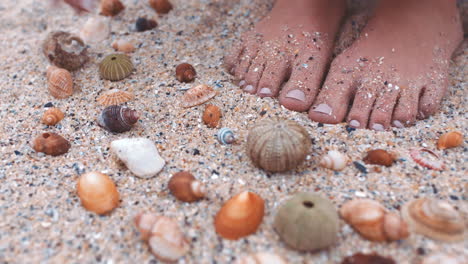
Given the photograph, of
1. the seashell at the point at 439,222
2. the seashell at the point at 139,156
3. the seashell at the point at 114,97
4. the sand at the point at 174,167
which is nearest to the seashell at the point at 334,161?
the sand at the point at 174,167

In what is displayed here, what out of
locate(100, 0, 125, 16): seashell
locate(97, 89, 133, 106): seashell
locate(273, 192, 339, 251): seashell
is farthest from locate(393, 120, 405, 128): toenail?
locate(100, 0, 125, 16): seashell

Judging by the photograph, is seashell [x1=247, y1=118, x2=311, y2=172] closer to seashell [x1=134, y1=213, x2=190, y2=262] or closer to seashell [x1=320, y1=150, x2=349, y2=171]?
seashell [x1=320, y1=150, x2=349, y2=171]

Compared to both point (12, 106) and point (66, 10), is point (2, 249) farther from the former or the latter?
point (66, 10)

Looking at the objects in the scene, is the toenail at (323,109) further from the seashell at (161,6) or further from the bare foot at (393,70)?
the seashell at (161,6)

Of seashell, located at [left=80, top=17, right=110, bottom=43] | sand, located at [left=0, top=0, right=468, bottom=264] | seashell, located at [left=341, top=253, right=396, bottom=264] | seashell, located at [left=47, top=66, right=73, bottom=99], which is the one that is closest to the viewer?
seashell, located at [left=341, top=253, right=396, bottom=264]

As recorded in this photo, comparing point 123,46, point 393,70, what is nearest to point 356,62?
point 393,70

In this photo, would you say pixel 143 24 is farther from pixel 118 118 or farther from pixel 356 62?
pixel 356 62
